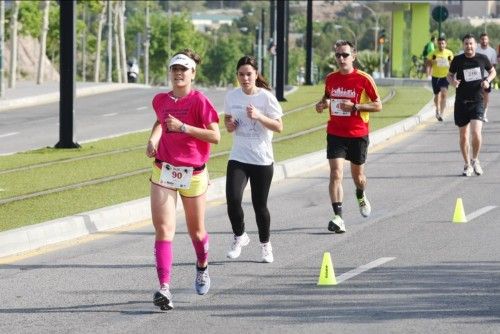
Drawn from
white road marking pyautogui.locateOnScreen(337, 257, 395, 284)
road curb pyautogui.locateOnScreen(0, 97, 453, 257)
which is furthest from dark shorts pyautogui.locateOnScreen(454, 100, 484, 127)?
white road marking pyautogui.locateOnScreen(337, 257, 395, 284)

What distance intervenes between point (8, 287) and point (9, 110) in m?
34.1

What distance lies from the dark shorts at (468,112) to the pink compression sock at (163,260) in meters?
11.7

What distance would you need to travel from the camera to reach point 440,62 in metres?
33.2

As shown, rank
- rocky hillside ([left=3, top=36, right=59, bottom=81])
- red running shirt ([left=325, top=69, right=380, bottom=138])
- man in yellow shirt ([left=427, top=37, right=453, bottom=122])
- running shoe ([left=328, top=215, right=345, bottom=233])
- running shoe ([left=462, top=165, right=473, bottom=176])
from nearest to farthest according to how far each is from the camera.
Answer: running shoe ([left=328, top=215, right=345, bottom=233]), red running shirt ([left=325, top=69, right=380, bottom=138]), running shoe ([left=462, top=165, right=473, bottom=176]), man in yellow shirt ([left=427, top=37, right=453, bottom=122]), rocky hillside ([left=3, top=36, right=59, bottom=81])

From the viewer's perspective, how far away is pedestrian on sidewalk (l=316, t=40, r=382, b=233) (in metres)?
15.5

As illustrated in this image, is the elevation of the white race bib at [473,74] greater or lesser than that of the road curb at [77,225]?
greater

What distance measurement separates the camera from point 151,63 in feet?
551

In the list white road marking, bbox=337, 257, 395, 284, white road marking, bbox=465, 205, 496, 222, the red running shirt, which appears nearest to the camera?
white road marking, bbox=337, 257, 395, 284

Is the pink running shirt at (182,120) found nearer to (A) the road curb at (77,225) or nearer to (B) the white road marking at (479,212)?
(A) the road curb at (77,225)

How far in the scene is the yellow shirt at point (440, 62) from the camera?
109 feet

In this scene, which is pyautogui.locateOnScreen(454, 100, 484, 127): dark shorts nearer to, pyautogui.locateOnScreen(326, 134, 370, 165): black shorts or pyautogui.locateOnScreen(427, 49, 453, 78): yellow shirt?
pyautogui.locateOnScreen(326, 134, 370, 165): black shorts

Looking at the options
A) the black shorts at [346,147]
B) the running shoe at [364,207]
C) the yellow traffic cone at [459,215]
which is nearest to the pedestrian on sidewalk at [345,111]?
the black shorts at [346,147]

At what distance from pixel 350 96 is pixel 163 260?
5286mm

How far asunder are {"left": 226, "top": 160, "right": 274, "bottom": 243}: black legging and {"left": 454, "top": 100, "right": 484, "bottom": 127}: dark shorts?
894 centimetres
